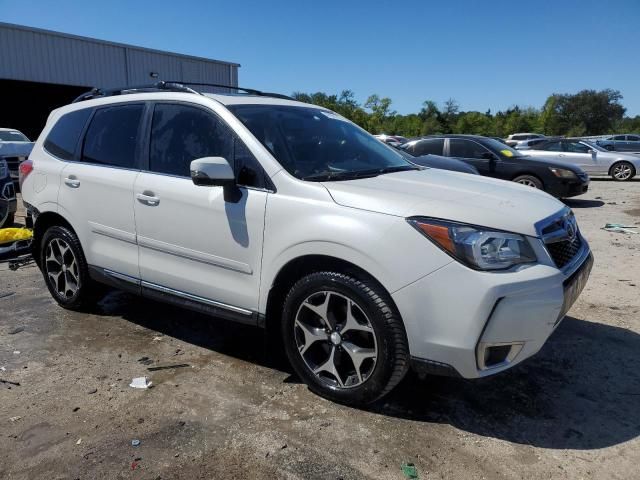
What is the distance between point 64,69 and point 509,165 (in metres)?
20.3

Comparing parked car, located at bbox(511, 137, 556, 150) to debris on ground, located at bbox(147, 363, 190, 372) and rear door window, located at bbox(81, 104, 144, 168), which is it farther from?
debris on ground, located at bbox(147, 363, 190, 372)

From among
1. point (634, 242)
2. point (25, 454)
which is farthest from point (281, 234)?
point (634, 242)

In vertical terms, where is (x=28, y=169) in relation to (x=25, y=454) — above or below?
above

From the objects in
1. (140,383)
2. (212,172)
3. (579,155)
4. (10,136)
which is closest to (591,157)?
(579,155)

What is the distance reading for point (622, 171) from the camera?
678 inches

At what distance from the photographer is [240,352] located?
3797 millimetres

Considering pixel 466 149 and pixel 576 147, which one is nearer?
pixel 466 149

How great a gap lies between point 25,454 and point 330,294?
1.72 m

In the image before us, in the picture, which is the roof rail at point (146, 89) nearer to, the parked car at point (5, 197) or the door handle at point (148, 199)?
the door handle at point (148, 199)

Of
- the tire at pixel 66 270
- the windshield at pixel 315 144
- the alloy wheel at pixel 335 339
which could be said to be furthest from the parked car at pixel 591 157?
the alloy wheel at pixel 335 339

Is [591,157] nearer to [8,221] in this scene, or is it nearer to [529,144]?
[529,144]

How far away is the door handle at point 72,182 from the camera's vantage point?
412cm

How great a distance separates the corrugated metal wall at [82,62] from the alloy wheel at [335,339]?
903 inches

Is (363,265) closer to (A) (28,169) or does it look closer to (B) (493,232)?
(B) (493,232)
